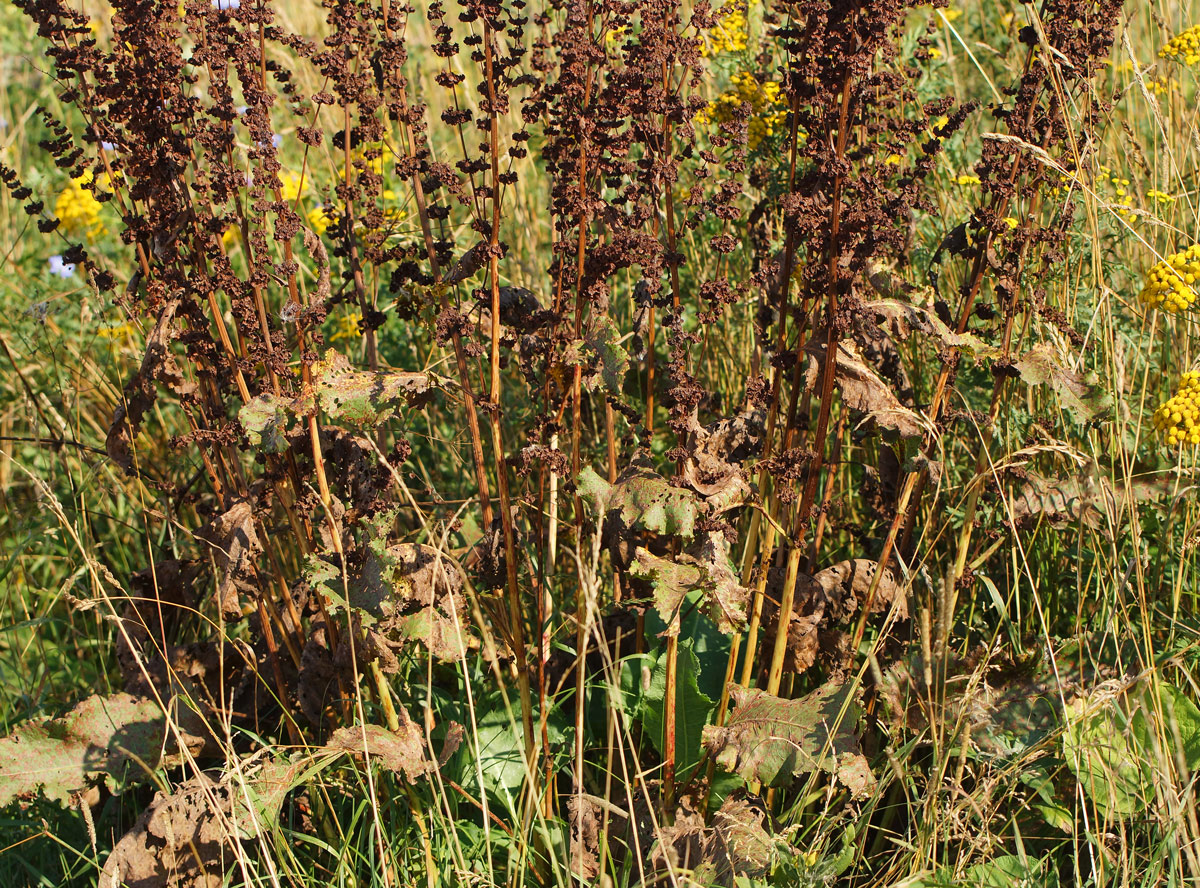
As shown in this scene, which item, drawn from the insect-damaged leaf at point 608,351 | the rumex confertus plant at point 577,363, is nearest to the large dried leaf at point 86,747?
the rumex confertus plant at point 577,363

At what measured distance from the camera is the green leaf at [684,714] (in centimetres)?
247

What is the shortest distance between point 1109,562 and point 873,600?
0.61 meters

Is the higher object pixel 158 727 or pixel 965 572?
pixel 965 572

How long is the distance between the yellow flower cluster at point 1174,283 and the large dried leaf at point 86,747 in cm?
261

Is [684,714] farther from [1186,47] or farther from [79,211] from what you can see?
[79,211]

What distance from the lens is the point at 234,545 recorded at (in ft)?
7.49

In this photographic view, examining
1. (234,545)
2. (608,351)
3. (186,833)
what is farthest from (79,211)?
(608,351)

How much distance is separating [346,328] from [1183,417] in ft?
9.28

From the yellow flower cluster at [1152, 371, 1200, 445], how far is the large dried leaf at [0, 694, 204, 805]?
7.87 feet

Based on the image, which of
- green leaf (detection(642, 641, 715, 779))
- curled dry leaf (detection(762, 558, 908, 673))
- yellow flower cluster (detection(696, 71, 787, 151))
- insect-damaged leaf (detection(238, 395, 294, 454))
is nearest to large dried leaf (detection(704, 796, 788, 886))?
green leaf (detection(642, 641, 715, 779))

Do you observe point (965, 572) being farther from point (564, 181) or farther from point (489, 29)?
point (489, 29)

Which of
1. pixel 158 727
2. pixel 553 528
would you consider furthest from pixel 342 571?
pixel 158 727

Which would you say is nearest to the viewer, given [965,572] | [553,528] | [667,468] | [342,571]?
[342,571]

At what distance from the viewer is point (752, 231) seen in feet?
8.62
